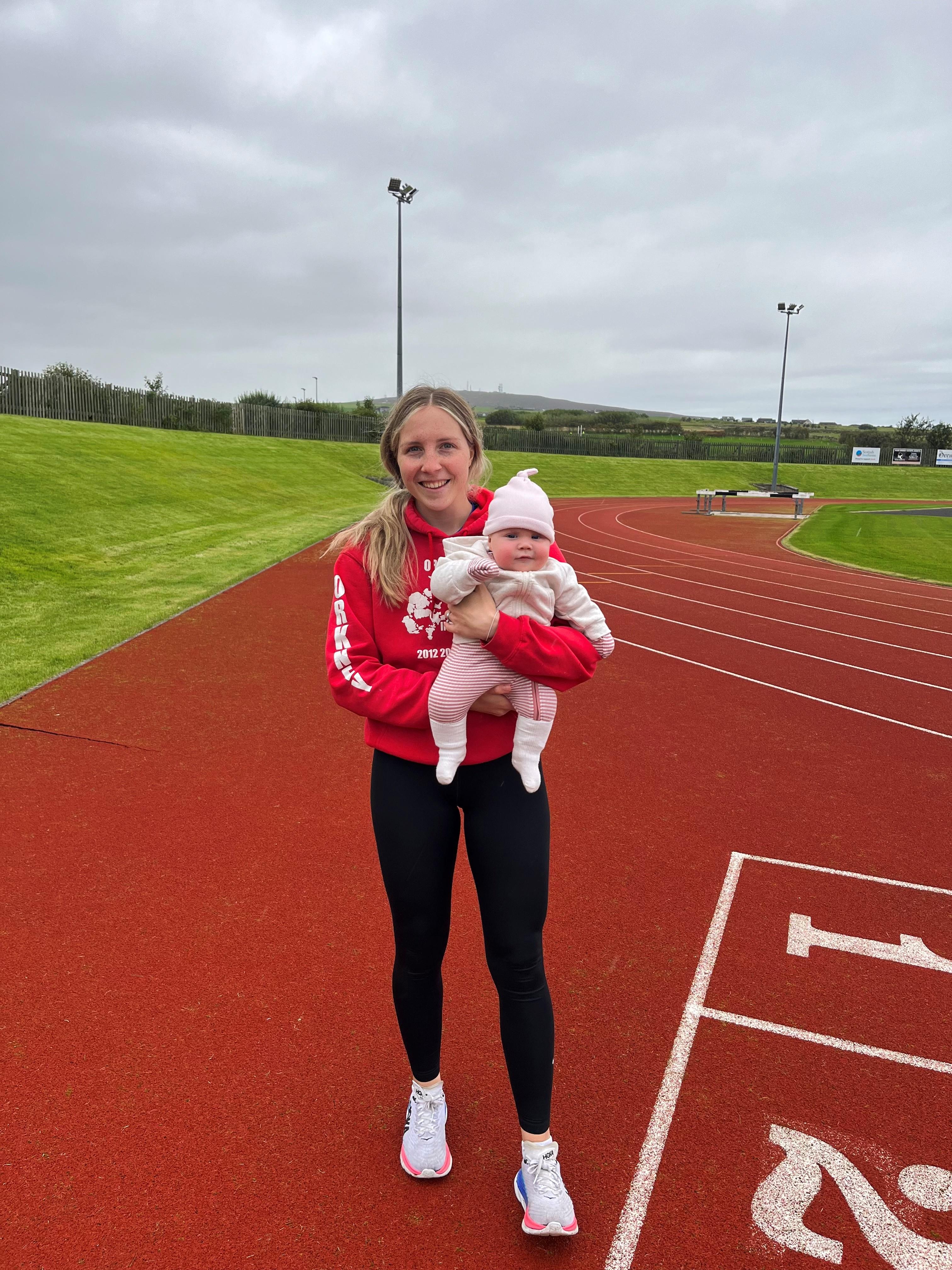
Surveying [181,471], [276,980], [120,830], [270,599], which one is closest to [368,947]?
[276,980]

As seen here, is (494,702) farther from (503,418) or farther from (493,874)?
(503,418)

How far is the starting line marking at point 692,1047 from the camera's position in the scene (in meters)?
2.41

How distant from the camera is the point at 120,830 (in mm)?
4734

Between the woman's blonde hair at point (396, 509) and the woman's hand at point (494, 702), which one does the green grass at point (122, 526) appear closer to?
the woman's blonde hair at point (396, 509)

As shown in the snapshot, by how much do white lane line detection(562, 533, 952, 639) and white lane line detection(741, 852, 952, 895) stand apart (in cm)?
745

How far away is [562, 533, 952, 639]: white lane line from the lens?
1112 cm

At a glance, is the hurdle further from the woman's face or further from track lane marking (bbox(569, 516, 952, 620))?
the woman's face

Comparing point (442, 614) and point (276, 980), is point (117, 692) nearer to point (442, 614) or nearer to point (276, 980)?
point (276, 980)

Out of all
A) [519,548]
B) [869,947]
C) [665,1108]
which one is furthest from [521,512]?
[869,947]

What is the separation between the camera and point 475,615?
214 centimetres

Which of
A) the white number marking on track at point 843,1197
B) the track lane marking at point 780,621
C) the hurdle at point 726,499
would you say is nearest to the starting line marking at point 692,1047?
the white number marking on track at point 843,1197

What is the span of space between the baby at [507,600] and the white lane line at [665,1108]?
4.51 feet

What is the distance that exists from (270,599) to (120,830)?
22.4ft

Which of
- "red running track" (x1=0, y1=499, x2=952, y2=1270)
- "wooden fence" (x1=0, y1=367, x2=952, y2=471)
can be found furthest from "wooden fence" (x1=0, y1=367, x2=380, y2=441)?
"red running track" (x1=0, y1=499, x2=952, y2=1270)
